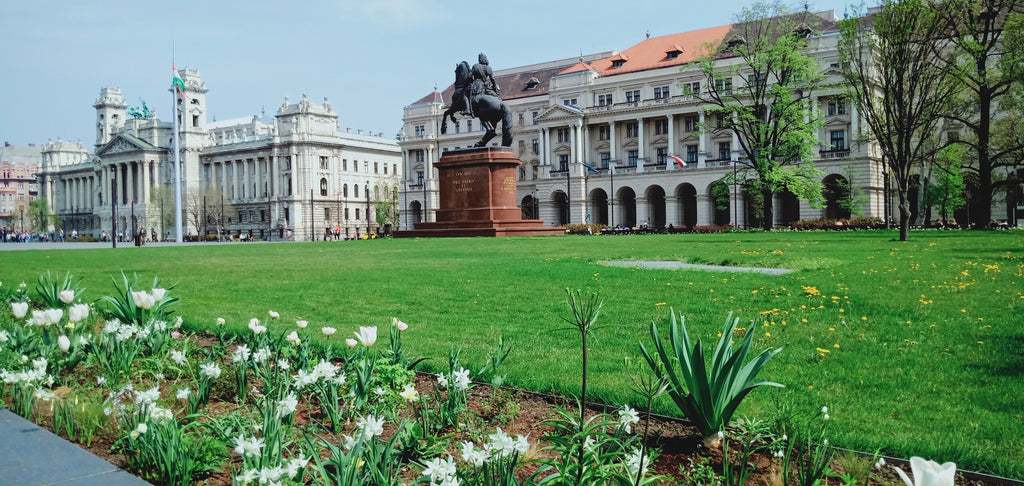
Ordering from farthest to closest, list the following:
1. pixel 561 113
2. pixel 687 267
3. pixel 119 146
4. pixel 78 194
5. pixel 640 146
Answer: pixel 78 194 < pixel 119 146 < pixel 561 113 < pixel 640 146 < pixel 687 267

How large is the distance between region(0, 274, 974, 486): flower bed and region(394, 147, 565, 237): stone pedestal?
29.9 m

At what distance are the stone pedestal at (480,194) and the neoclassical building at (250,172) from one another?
212 feet

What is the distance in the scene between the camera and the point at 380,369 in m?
5.05

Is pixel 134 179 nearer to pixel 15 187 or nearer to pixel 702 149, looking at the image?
pixel 15 187

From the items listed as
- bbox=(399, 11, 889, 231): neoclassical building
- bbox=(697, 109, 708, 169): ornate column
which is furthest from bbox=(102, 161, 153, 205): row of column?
bbox=(697, 109, 708, 169): ornate column

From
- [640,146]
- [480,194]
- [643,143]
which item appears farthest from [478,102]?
[643,143]

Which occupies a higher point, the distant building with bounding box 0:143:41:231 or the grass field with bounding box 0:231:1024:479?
the distant building with bounding box 0:143:41:231

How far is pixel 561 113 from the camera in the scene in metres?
81.0

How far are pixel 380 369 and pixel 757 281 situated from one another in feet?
31.3

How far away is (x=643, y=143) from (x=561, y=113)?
32.3ft

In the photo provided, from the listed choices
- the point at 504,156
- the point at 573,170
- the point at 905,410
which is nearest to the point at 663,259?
the point at 905,410

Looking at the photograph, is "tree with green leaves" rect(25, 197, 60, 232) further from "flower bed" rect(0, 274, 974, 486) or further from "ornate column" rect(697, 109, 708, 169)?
"flower bed" rect(0, 274, 974, 486)

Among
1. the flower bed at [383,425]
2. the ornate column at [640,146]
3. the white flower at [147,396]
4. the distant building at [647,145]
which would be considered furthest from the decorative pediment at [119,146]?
the white flower at [147,396]

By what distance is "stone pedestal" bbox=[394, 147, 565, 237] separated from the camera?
3634 cm
